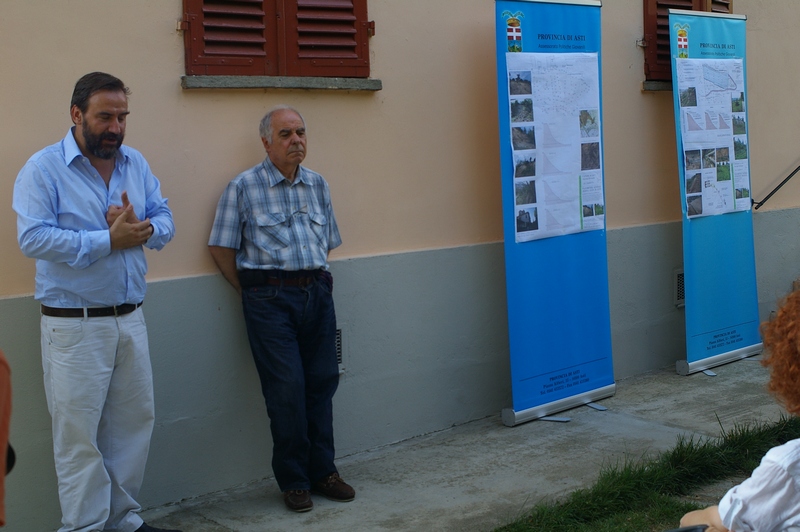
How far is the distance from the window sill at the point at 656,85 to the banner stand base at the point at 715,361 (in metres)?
2.14

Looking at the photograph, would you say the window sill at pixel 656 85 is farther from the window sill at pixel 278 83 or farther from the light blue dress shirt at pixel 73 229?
the light blue dress shirt at pixel 73 229

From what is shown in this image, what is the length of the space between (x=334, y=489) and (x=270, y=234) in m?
1.34

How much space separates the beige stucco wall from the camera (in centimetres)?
420

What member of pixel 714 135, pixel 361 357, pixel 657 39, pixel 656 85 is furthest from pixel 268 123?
pixel 714 135

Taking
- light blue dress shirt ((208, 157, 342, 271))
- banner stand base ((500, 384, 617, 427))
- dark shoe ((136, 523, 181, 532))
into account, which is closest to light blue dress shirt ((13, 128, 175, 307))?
light blue dress shirt ((208, 157, 342, 271))

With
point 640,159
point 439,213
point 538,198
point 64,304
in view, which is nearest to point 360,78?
point 439,213

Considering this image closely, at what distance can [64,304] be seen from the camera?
392 centimetres

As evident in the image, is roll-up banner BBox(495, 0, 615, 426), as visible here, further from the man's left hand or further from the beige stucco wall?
the man's left hand

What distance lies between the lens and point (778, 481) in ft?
7.27

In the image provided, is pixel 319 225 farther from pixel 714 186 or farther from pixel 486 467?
pixel 714 186

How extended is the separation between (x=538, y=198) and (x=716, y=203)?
205 centimetres

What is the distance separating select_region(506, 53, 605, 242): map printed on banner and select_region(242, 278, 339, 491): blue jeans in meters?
1.71

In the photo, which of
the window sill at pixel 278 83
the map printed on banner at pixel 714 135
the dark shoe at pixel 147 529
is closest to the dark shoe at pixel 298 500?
the dark shoe at pixel 147 529

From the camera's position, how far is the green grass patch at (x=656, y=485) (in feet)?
14.3
